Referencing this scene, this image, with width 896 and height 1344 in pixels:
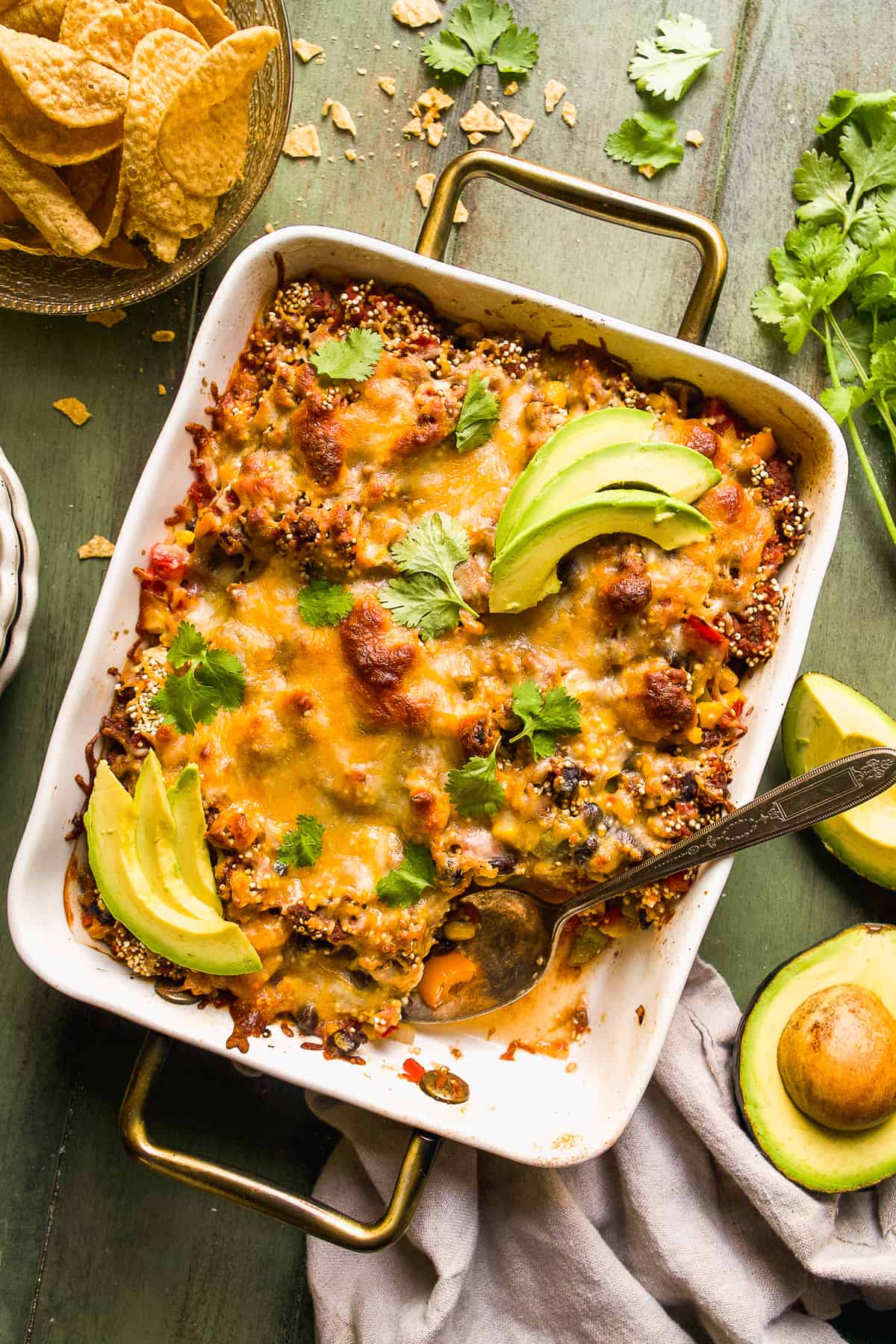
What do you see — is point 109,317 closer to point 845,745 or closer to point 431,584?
point 431,584

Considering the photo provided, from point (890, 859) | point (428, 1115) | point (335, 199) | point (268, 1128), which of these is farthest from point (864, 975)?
point (335, 199)

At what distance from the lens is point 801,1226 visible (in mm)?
2506

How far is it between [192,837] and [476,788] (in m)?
0.59

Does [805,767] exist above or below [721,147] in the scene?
below

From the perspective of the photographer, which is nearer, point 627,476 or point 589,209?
point 627,476

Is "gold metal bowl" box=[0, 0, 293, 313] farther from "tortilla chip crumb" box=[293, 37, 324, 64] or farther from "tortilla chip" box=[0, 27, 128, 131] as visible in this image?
"tortilla chip" box=[0, 27, 128, 131]

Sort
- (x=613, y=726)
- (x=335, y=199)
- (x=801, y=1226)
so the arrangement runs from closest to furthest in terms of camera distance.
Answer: (x=613, y=726) < (x=801, y=1226) < (x=335, y=199)

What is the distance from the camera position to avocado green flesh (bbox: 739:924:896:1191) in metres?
2.51

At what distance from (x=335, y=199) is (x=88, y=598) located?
47.2 inches

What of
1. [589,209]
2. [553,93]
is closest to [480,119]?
[553,93]

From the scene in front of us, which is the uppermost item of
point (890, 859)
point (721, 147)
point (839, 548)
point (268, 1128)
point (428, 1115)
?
point (721, 147)

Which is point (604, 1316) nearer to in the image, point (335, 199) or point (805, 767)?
point (805, 767)

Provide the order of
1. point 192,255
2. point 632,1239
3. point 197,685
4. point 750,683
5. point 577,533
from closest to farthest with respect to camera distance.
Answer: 1. point 577,533
2. point 197,685
3. point 750,683
4. point 192,255
5. point 632,1239

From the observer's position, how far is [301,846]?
2.24 metres
